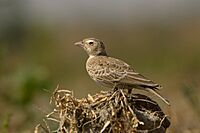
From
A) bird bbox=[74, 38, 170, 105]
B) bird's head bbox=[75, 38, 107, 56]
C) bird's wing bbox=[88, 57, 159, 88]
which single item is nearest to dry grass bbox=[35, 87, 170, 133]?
bird bbox=[74, 38, 170, 105]

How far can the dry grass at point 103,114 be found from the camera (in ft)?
23.3

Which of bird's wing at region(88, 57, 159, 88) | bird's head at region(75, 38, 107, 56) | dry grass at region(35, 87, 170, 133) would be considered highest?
bird's head at region(75, 38, 107, 56)

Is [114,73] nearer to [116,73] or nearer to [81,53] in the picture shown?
[116,73]

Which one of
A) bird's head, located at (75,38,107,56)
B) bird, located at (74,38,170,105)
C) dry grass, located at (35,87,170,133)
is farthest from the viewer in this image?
bird's head, located at (75,38,107,56)

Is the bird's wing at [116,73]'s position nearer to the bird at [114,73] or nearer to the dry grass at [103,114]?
the bird at [114,73]

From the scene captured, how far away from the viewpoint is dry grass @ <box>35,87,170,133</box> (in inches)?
280

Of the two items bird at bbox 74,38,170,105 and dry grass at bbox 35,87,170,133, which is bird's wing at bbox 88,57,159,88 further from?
dry grass at bbox 35,87,170,133

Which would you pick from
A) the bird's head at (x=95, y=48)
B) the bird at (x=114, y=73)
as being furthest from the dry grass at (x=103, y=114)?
the bird's head at (x=95, y=48)

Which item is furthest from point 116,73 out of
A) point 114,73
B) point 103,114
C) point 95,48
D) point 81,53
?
point 81,53

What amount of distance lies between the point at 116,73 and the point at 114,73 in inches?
1.7

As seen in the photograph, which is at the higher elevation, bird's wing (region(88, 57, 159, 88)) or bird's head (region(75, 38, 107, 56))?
bird's head (region(75, 38, 107, 56))

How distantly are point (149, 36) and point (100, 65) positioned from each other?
30536mm

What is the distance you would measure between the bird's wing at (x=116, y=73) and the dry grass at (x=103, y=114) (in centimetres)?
86

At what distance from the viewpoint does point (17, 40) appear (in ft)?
135
